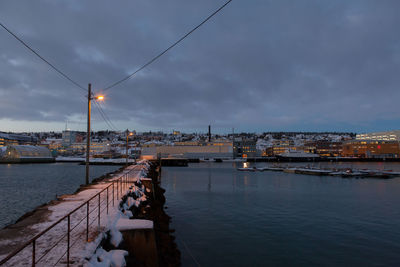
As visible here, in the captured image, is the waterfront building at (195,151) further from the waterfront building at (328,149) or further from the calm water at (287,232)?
the calm water at (287,232)

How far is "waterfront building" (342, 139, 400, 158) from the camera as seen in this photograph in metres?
168

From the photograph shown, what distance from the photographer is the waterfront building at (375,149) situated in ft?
551

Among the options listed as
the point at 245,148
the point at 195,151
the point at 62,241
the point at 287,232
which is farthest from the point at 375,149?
the point at 62,241

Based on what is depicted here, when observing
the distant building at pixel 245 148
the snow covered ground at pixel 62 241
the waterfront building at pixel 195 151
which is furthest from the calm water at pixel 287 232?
the distant building at pixel 245 148

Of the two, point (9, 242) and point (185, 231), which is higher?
point (9, 242)

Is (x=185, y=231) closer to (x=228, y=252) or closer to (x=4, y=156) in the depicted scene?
(x=228, y=252)

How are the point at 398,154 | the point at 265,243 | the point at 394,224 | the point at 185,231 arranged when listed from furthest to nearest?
the point at 398,154 < the point at 394,224 < the point at 185,231 < the point at 265,243

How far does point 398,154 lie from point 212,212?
195 metres

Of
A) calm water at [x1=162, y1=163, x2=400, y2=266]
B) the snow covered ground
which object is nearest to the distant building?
calm water at [x1=162, y1=163, x2=400, y2=266]

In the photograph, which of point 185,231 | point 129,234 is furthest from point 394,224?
point 129,234

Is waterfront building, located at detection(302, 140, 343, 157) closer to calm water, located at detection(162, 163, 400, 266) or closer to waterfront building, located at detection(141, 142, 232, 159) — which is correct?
waterfront building, located at detection(141, 142, 232, 159)

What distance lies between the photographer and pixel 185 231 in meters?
16.4

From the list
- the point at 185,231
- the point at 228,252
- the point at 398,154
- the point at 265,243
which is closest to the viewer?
the point at 228,252

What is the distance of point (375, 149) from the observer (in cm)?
17112
